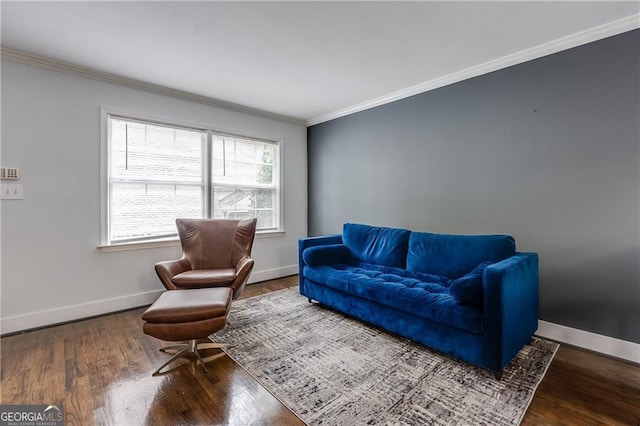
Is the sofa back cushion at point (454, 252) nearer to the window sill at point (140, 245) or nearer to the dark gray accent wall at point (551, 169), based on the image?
the dark gray accent wall at point (551, 169)

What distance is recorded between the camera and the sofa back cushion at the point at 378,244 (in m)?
3.06

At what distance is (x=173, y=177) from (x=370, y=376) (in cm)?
307

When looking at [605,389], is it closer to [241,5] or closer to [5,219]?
[241,5]

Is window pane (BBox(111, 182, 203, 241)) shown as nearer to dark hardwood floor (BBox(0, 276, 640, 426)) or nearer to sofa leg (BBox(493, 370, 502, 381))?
dark hardwood floor (BBox(0, 276, 640, 426))

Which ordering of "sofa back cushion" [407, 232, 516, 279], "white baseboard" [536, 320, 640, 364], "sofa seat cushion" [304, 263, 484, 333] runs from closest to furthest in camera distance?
"sofa seat cushion" [304, 263, 484, 333] → "white baseboard" [536, 320, 640, 364] → "sofa back cushion" [407, 232, 516, 279]

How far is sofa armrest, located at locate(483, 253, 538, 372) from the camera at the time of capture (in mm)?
1789

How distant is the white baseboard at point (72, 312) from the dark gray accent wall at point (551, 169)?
10.7 feet

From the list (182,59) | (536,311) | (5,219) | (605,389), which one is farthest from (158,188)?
(605,389)

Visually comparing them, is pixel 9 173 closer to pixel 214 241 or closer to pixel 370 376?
pixel 214 241

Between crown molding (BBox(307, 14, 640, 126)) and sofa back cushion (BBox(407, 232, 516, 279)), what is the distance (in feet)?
5.39

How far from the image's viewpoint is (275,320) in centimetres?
279

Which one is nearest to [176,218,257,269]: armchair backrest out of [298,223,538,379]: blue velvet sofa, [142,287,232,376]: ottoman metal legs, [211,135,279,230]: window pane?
[211,135,279,230]: window pane

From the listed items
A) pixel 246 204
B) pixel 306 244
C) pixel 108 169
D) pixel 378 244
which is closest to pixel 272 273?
pixel 246 204

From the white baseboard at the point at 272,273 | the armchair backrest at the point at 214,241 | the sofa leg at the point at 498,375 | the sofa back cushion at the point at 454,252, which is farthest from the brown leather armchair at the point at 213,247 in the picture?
the sofa leg at the point at 498,375
